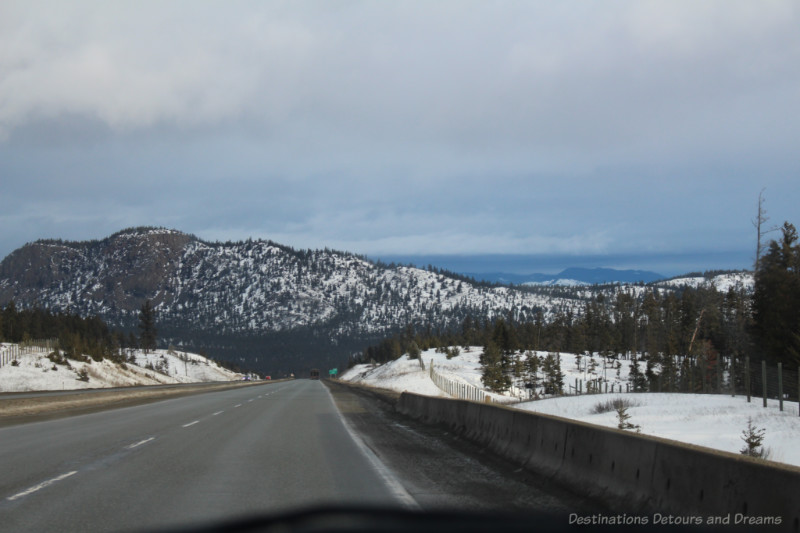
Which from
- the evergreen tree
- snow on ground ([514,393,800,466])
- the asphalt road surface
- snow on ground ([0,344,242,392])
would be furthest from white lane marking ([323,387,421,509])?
the evergreen tree

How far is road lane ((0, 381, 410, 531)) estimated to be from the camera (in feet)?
25.0

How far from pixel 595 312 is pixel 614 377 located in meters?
38.9

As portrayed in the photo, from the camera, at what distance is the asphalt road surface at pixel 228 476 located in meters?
7.75

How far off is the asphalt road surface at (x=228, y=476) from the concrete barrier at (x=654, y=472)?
1.30ft

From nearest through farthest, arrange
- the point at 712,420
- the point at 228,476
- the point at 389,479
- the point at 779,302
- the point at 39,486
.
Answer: the point at 39,486 < the point at 389,479 < the point at 228,476 < the point at 712,420 < the point at 779,302

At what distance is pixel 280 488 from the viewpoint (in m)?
9.23

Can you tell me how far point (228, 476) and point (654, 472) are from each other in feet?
20.4

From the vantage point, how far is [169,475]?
10.4 meters

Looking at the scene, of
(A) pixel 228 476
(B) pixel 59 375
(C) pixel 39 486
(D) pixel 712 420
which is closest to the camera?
(C) pixel 39 486

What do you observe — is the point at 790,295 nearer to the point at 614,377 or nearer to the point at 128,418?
the point at 128,418

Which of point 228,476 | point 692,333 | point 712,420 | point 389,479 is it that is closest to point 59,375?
point 712,420

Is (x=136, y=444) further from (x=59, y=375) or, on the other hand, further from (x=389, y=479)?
(x=59, y=375)

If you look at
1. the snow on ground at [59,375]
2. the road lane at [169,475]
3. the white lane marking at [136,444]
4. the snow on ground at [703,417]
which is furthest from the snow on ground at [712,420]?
the snow on ground at [59,375]

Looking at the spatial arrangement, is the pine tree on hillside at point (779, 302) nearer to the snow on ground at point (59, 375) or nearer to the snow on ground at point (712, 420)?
the snow on ground at point (712, 420)
